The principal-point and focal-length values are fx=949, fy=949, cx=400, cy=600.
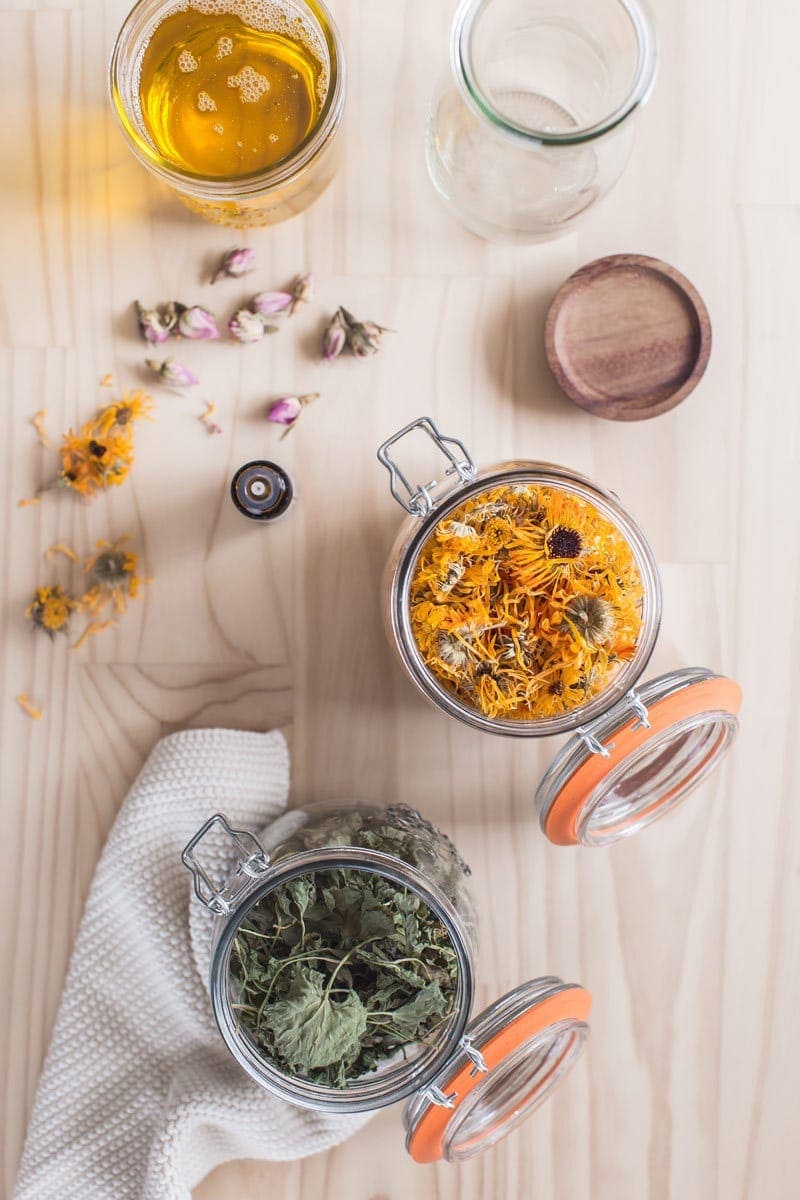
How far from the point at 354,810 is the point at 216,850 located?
0.11 m

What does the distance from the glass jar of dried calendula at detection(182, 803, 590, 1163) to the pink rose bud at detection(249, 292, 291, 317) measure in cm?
40

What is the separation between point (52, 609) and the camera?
0.76 metres

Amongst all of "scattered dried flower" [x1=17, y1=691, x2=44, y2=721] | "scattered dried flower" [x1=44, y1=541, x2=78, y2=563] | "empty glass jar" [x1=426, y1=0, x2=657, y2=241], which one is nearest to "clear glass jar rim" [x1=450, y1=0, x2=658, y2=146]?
"empty glass jar" [x1=426, y1=0, x2=657, y2=241]

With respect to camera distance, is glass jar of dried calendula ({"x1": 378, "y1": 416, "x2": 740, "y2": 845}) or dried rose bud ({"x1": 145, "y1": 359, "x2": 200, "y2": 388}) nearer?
glass jar of dried calendula ({"x1": 378, "y1": 416, "x2": 740, "y2": 845})

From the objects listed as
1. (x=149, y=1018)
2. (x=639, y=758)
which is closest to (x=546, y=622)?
(x=639, y=758)

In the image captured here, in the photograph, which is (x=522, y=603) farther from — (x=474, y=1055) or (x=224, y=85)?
(x=224, y=85)

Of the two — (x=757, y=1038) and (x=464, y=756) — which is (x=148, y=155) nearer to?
(x=464, y=756)

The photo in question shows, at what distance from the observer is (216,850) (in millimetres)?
725

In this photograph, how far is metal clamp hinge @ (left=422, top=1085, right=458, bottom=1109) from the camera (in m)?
0.61

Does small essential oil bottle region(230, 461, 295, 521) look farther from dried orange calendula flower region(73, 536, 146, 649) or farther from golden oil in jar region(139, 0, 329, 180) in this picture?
golden oil in jar region(139, 0, 329, 180)

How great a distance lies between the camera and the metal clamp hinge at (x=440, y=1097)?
2.01 ft

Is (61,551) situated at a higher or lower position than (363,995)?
higher

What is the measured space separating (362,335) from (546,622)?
0.30 meters

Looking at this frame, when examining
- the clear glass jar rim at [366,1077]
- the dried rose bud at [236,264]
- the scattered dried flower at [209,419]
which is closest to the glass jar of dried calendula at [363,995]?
the clear glass jar rim at [366,1077]
